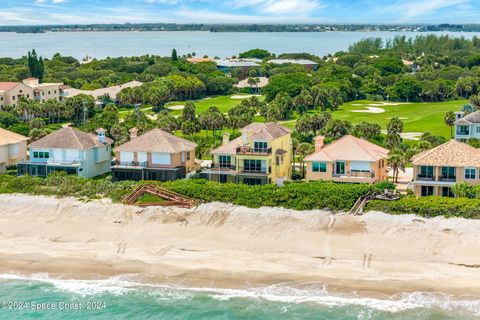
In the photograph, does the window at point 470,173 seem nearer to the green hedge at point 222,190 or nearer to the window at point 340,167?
the green hedge at point 222,190

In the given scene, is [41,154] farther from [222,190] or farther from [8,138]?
[222,190]

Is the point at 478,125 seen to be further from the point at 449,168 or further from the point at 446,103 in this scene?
the point at 446,103

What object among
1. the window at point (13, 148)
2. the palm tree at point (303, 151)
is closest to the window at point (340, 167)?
the palm tree at point (303, 151)

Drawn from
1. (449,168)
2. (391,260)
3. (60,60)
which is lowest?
(391,260)

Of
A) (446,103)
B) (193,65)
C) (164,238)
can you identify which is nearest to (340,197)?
(164,238)

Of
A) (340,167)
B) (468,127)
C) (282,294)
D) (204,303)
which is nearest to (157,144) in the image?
(340,167)

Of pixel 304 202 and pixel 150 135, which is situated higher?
pixel 150 135

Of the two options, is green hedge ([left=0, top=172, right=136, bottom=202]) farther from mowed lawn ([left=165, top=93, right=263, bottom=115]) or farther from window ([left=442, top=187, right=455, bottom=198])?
mowed lawn ([left=165, top=93, right=263, bottom=115])
